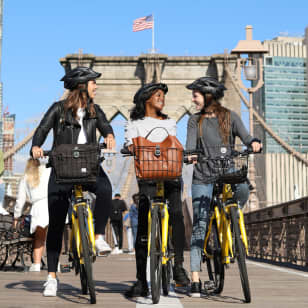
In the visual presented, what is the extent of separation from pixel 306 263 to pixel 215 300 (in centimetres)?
467

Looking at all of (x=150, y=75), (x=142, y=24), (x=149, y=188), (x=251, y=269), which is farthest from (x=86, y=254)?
(x=142, y=24)

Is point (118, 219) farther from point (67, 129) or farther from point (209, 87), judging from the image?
point (67, 129)

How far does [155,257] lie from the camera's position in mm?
4062

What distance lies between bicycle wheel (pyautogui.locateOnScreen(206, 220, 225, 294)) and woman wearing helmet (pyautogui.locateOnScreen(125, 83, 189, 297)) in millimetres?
183

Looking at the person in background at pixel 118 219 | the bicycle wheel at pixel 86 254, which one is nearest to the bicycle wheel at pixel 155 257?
the bicycle wheel at pixel 86 254

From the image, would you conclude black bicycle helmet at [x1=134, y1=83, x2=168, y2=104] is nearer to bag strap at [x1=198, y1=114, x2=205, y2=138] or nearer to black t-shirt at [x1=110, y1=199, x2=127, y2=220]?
bag strap at [x1=198, y1=114, x2=205, y2=138]

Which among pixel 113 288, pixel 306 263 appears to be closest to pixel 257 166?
pixel 306 263

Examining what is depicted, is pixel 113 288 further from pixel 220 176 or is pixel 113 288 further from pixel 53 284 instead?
pixel 220 176

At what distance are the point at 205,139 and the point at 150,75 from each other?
36.0m

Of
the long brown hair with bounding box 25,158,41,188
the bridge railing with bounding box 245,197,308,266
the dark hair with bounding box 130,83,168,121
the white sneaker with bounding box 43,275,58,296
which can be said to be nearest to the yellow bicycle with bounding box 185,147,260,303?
the dark hair with bounding box 130,83,168,121

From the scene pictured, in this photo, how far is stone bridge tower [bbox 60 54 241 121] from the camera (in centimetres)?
4078

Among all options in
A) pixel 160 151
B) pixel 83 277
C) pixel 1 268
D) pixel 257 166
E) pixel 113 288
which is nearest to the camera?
pixel 160 151

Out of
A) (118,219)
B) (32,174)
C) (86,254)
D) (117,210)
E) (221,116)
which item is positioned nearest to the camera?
(86,254)

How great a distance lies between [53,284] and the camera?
4.50 m
